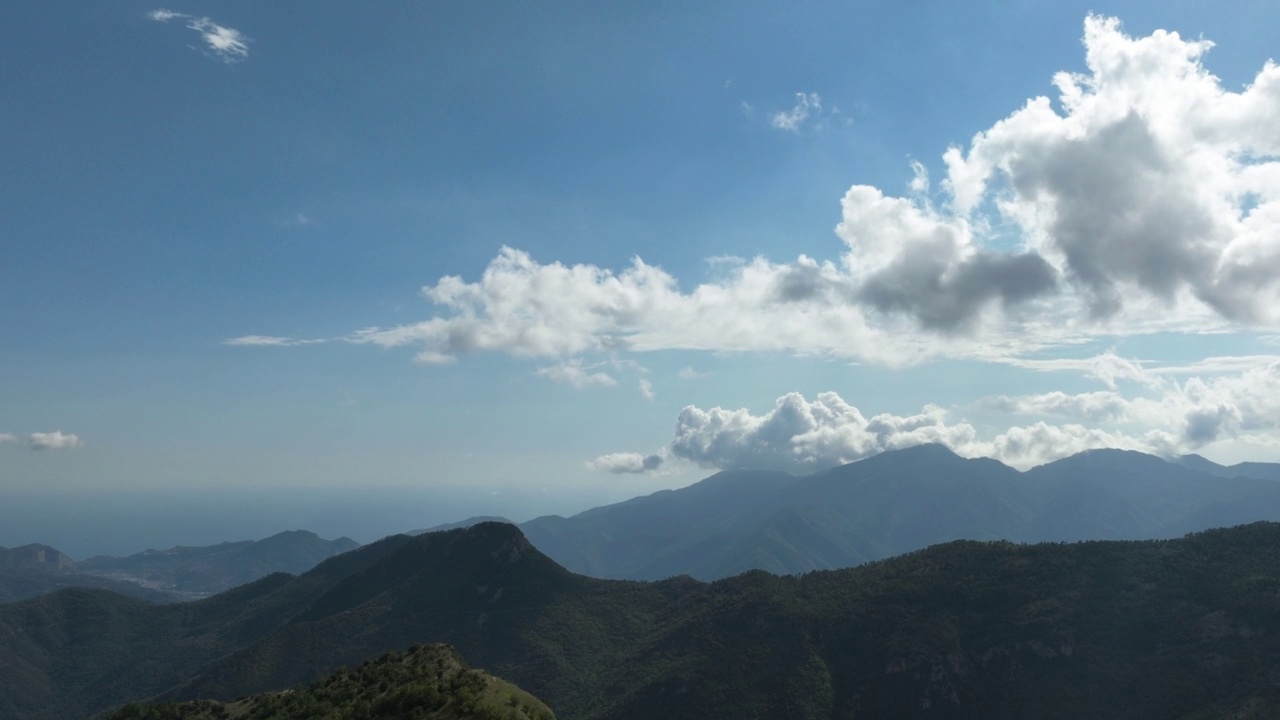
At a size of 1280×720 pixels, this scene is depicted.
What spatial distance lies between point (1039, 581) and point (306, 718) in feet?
656

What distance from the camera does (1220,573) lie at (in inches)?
6954

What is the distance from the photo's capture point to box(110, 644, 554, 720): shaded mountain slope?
238 ft

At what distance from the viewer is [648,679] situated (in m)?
198

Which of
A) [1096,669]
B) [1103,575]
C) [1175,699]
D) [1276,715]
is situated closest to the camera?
[1276,715]

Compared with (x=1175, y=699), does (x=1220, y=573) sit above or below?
above

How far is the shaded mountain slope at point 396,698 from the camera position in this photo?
72688 mm

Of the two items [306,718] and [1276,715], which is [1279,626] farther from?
[306,718]

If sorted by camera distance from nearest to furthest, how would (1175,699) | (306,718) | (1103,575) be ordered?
(306,718), (1175,699), (1103,575)

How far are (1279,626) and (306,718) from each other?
19698 cm

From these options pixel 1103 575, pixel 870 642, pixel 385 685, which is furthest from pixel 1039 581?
pixel 385 685

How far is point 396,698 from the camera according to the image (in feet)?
258

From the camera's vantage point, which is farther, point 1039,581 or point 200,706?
point 1039,581

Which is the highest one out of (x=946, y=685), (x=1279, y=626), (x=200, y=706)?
(x=200, y=706)

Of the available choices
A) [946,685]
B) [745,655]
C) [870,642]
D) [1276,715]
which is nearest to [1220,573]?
[1276,715]
